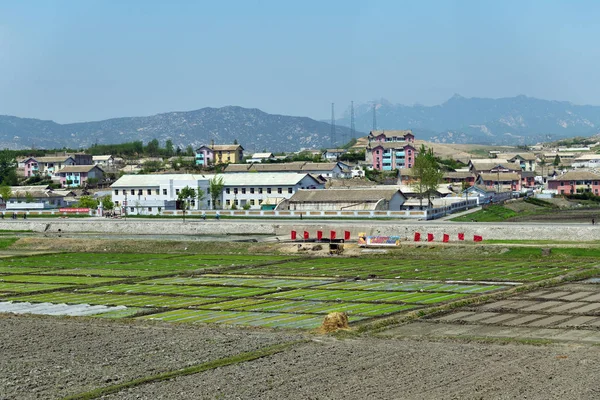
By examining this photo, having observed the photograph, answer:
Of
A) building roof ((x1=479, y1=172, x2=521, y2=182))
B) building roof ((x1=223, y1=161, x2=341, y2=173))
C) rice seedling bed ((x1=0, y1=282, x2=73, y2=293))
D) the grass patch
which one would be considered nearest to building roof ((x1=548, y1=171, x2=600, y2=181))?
building roof ((x1=479, y1=172, x2=521, y2=182))

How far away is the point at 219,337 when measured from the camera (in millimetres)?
30312

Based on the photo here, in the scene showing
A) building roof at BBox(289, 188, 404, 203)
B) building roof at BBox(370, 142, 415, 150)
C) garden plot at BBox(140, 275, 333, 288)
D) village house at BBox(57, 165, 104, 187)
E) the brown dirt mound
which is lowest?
garden plot at BBox(140, 275, 333, 288)

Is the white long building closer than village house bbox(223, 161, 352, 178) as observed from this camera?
Yes

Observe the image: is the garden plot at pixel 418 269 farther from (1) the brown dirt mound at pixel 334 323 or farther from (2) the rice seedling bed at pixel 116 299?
(1) the brown dirt mound at pixel 334 323

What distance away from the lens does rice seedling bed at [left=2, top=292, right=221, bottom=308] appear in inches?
1532

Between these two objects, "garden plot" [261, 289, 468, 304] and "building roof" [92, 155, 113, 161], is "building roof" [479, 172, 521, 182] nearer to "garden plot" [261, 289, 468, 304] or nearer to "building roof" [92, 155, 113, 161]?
"building roof" [92, 155, 113, 161]

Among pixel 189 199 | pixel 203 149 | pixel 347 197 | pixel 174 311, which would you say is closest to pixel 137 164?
pixel 203 149

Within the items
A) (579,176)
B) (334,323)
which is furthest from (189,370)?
(579,176)

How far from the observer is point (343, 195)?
86.9 m

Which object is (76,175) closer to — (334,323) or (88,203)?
(88,203)

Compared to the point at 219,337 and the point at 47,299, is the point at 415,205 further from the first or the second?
the point at 219,337

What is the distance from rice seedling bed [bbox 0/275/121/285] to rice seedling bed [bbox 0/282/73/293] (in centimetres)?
125

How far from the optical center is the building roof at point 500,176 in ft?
393

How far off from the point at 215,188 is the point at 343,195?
55.0 feet
